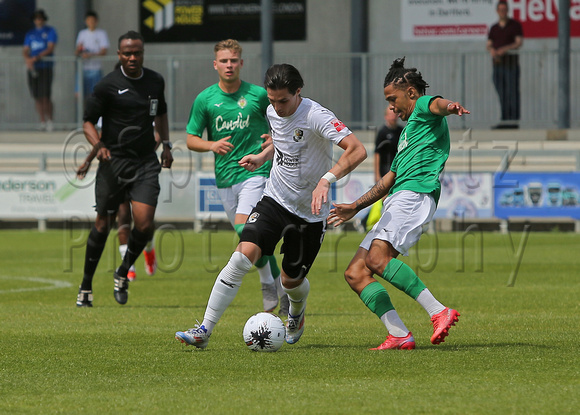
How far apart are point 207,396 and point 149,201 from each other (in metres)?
4.75

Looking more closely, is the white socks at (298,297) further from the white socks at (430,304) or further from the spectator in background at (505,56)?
the spectator in background at (505,56)

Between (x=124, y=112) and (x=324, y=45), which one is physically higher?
(x=324, y=45)

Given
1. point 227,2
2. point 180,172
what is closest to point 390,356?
point 180,172

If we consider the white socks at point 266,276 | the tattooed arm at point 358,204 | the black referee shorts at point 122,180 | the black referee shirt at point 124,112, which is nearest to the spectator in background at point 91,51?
the black referee shirt at point 124,112

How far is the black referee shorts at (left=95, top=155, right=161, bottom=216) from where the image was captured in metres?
10.0

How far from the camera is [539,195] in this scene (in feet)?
64.4

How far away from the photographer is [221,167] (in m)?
9.62

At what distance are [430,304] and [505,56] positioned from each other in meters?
16.4

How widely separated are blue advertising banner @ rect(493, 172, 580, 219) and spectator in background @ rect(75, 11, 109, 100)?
31.9 feet

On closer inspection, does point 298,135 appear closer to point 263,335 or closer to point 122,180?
point 263,335

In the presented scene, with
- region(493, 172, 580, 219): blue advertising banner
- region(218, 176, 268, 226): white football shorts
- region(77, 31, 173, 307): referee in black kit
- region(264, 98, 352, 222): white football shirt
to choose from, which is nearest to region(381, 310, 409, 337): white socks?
region(264, 98, 352, 222): white football shirt

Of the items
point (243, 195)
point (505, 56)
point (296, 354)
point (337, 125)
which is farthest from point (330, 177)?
point (505, 56)

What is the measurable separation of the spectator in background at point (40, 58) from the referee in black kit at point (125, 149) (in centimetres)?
1498

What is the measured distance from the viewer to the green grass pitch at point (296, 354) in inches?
206
